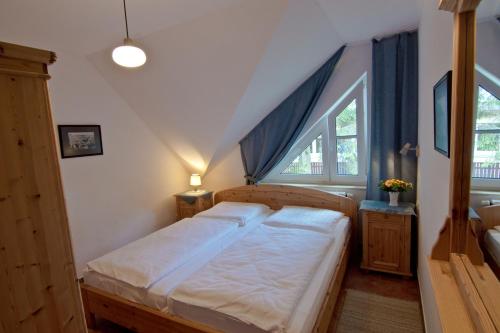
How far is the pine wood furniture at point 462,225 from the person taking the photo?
2.85 ft

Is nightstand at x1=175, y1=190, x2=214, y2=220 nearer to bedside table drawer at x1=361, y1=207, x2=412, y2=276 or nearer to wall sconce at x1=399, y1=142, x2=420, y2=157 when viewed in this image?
bedside table drawer at x1=361, y1=207, x2=412, y2=276

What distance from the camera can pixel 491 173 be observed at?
831mm

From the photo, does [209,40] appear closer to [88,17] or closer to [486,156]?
[88,17]

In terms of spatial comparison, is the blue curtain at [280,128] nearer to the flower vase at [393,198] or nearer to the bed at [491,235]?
the flower vase at [393,198]

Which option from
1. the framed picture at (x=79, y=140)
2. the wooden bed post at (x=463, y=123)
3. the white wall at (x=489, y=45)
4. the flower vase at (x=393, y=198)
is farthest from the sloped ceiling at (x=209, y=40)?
the flower vase at (x=393, y=198)

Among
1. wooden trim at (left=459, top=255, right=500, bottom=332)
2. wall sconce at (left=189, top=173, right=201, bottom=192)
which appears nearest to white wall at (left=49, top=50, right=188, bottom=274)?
wall sconce at (left=189, top=173, right=201, bottom=192)

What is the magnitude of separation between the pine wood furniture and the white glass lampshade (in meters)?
1.70

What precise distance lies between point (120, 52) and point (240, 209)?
2043mm

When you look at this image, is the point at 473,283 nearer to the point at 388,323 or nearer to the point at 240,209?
the point at 388,323

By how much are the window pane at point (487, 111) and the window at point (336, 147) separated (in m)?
2.34

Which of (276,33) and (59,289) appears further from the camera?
(276,33)

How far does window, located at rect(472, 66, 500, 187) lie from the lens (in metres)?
0.78

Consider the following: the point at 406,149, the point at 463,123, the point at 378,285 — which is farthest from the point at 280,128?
the point at 463,123

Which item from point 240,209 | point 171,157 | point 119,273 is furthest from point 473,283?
point 171,157
